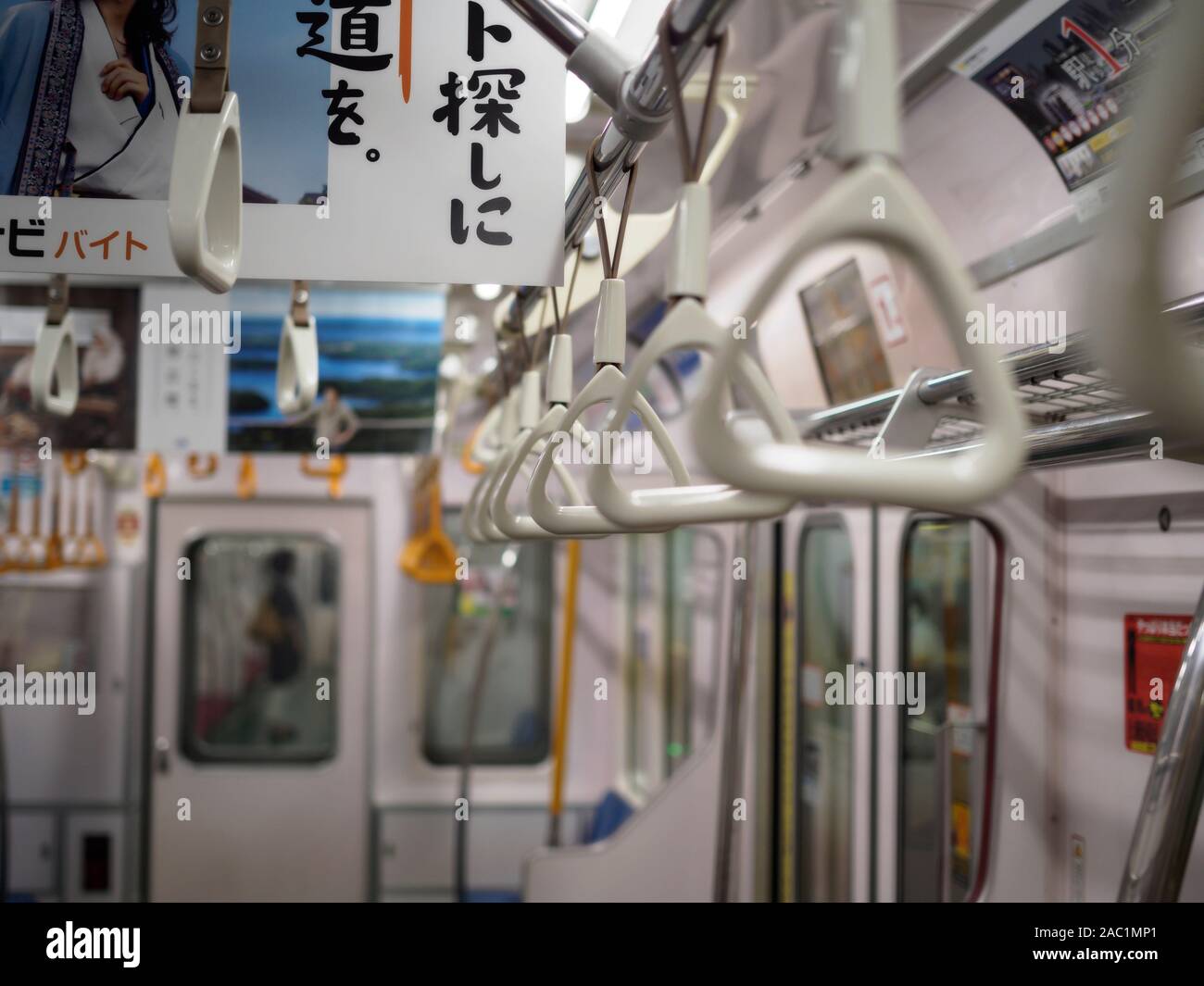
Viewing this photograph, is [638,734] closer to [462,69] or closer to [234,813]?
[234,813]

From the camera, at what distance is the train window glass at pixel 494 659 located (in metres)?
6.15

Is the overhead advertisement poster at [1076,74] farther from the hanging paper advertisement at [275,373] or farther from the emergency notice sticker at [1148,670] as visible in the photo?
the hanging paper advertisement at [275,373]

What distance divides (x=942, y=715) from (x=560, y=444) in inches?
83.9

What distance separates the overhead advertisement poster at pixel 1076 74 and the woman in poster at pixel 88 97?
55.8 inches

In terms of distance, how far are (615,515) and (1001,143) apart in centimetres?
197

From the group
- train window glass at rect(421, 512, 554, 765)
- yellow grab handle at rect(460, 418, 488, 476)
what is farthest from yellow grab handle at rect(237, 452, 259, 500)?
yellow grab handle at rect(460, 418, 488, 476)

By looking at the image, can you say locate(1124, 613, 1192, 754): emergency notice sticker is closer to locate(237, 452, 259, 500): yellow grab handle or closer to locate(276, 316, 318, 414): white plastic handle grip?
locate(276, 316, 318, 414): white plastic handle grip

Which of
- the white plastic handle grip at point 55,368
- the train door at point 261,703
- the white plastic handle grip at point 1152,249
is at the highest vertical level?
the white plastic handle grip at point 55,368

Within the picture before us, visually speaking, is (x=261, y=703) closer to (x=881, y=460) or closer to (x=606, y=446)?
(x=606, y=446)

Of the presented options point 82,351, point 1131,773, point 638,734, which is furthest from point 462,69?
point 638,734

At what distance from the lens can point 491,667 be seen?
623cm

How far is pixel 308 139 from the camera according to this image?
1.38 metres

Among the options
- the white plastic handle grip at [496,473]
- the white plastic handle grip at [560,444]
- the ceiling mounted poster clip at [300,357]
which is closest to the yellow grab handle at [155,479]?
the white plastic handle grip at [496,473]

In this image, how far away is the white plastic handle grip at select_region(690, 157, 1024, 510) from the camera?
0.52m
